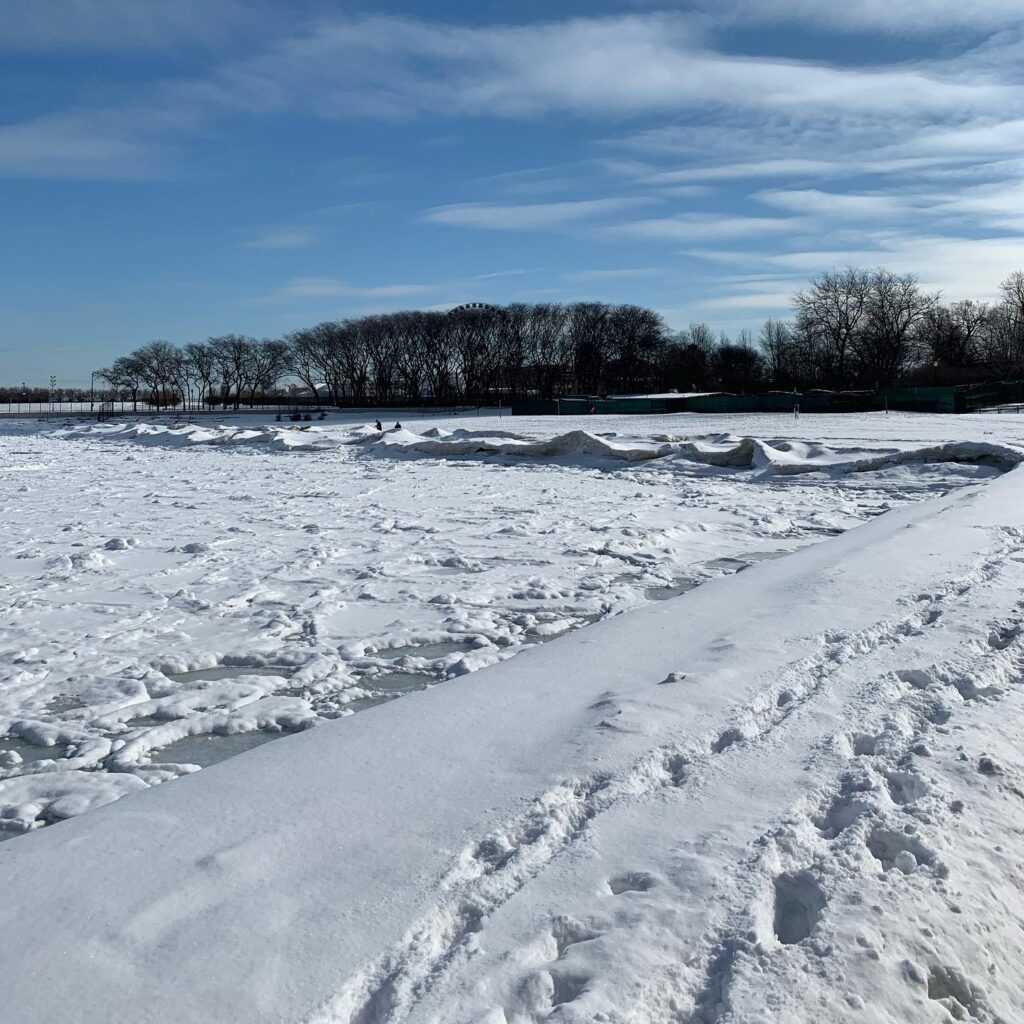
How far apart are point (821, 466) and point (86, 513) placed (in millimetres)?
12343

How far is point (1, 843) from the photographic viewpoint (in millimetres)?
3199

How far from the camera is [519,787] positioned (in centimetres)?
335

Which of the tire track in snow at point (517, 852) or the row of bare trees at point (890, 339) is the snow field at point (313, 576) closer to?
the tire track in snow at point (517, 852)

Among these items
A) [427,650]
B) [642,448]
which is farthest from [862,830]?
[642,448]

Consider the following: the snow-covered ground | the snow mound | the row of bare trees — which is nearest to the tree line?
the row of bare trees

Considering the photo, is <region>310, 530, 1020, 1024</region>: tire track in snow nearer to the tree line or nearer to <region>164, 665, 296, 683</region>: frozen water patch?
<region>164, 665, 296, 683</region>: frozen water patch

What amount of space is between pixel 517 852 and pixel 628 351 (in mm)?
86908

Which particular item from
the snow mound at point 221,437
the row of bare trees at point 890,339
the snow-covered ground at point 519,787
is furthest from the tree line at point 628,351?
the snow-covered ground at point 519,787

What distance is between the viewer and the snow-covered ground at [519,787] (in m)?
2.32

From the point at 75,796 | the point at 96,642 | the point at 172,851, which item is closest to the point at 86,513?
the point at 96,642

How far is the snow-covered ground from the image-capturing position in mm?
2324

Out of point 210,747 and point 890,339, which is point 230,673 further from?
point 890,339

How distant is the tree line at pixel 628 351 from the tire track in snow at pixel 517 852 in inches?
2932

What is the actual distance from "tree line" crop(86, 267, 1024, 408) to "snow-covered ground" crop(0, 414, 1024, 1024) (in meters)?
71.4
